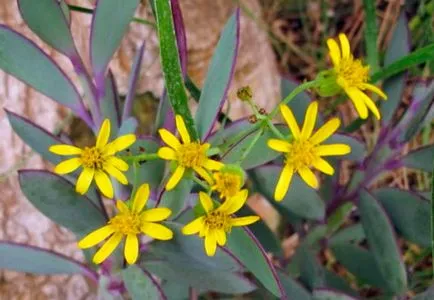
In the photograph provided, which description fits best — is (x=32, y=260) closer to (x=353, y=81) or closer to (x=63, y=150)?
(x=63, y=150)

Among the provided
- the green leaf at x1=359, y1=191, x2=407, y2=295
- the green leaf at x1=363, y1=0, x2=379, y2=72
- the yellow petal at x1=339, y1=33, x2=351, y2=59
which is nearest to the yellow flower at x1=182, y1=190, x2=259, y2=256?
the yellow petal at x1=339, y1=33, x2=351, y2=59

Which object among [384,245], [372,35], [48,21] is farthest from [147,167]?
[372,35]

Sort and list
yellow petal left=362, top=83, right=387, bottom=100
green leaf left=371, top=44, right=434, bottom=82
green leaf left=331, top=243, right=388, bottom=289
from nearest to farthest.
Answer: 1. yellow petal left=362, top=83, right=387, bottom=100
2. green leaf left=371, top=44, right=434, bottom=82
3. green leaf left=331, top=243, right=388, bottom=289

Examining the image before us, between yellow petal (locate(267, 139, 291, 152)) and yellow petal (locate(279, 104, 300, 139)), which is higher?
yellow petal (locate(279, 104, 300, 139))

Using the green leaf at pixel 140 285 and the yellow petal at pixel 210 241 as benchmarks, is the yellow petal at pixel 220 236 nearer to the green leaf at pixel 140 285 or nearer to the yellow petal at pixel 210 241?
the yellow petal at pixel 210 241

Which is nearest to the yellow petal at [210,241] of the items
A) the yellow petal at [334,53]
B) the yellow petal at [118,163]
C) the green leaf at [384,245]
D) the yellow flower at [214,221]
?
the yellow flower at [214,221]

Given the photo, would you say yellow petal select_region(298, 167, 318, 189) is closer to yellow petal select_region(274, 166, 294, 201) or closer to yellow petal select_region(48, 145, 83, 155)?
yellow petal select_region(274, 166, 294, 201)
